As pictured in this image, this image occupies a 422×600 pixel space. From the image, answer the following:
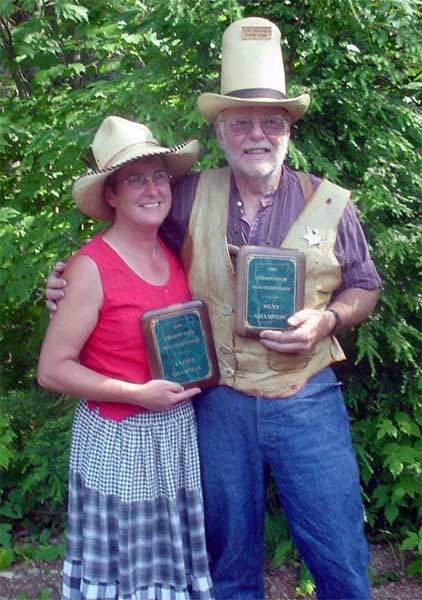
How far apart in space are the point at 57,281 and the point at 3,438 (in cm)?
181

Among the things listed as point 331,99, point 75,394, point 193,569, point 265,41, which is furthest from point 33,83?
point 193,569

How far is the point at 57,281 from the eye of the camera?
118 inches

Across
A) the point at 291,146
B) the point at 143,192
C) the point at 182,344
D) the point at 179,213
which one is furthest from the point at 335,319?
the point at 291,146

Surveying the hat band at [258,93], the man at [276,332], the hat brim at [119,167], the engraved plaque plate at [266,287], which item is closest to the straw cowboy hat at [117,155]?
the hat brim at [119,167]

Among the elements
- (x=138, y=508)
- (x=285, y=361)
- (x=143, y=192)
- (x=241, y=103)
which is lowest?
(x=138, y=508)

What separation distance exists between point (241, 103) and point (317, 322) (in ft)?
2.48

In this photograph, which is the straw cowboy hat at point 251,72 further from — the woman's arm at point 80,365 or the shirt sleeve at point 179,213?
the woman's arm at point 80,365

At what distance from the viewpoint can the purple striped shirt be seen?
3055mm

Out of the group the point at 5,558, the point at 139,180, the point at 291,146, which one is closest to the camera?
the point at 139,180

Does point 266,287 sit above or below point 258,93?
below

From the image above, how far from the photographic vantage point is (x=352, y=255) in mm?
3100

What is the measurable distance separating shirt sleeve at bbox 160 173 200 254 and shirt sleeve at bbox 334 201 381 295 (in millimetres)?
531

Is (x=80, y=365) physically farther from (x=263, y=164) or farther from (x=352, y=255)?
(x=352, y=255)

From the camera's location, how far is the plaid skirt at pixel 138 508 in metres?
3.00
